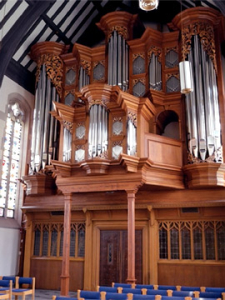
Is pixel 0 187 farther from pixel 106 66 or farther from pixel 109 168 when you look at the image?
pixel 106 66

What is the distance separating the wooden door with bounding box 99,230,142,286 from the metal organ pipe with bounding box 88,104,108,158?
3.28 meters

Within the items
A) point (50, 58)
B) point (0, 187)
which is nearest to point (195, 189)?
point (0, 187)

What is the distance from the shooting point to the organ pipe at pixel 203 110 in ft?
36.3

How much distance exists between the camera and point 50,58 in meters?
14.4

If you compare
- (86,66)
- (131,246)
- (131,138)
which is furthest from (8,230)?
(86,66)

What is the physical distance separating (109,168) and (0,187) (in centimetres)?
430

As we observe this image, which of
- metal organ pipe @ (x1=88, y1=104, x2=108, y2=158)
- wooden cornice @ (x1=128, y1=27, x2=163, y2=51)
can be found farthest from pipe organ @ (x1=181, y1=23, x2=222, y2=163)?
metal organ pipe @ (x1=88, y1=104, x2=108, y2=158)

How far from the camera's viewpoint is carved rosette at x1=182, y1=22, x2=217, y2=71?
40.0ft

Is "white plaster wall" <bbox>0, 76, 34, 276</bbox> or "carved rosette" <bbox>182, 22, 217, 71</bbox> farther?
"white plaster wall" <bbox>0, 76, 34, 276</bbox>

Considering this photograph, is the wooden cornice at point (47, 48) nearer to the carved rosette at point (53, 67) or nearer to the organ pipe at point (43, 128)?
the carved rosette at point (53, 67)

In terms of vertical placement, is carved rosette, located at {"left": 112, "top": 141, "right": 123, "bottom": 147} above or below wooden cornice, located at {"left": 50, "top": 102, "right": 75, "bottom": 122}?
below

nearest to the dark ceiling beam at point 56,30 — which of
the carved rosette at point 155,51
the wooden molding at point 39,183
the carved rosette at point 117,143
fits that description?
the carved rosette at point 155,51

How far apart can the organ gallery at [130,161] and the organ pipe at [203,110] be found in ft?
0.11

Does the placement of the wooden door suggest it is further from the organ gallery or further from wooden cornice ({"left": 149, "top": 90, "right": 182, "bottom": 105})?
wooden cornice ({"left": 149, "top": 90, "right": 182, "bottom": 105})
